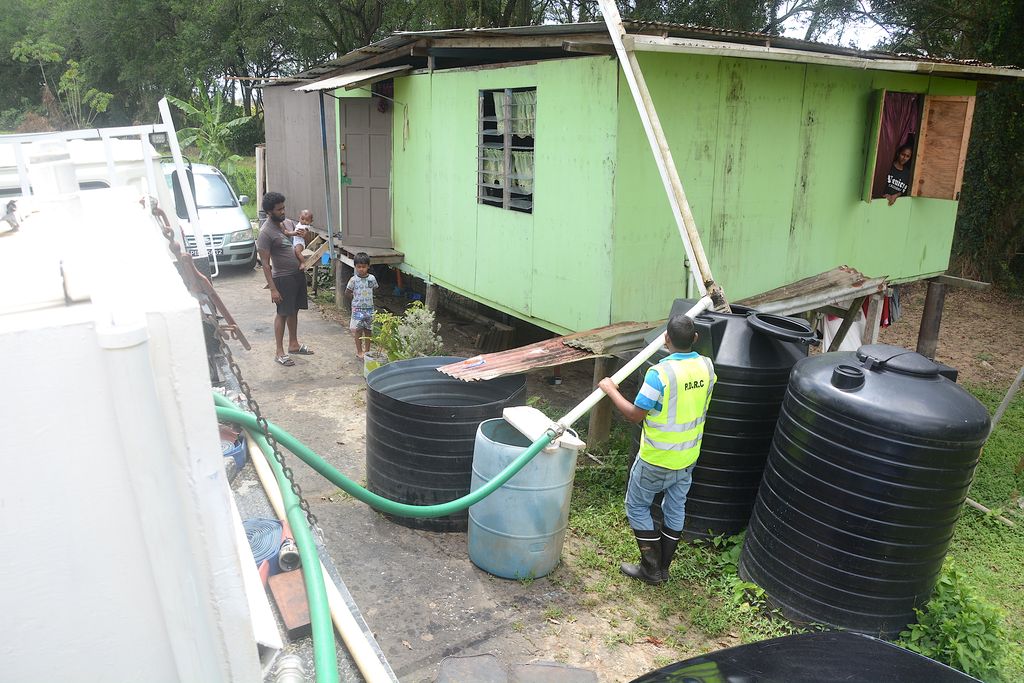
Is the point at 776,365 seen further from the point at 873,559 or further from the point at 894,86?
the point at 894,86

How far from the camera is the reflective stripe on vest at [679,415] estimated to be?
4516 millimetres

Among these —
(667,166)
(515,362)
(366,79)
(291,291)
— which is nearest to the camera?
(667,166)

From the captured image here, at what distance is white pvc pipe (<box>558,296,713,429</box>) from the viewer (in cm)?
459

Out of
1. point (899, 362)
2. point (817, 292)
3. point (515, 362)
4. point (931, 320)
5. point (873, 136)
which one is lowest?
point (931, 320)

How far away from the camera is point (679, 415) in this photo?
14.9 ft

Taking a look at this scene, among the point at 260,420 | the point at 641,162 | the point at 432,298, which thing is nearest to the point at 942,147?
the point at 641,162

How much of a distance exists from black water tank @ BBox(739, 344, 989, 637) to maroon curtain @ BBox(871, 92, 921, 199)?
5296 mm

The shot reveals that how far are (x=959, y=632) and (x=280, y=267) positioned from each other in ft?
23.8

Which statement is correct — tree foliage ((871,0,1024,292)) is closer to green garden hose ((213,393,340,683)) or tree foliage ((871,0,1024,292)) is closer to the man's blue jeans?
the man's blue jeans

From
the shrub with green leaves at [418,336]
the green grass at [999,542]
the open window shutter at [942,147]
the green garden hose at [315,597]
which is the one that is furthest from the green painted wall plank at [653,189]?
the green garden hose at [315,597]

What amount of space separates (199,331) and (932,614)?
14.9 ft

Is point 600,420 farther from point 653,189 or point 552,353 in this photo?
point 653,189

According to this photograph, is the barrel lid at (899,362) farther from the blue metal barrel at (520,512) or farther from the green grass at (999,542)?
the blue metal barrel at (520,512)

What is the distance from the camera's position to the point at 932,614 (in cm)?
431
